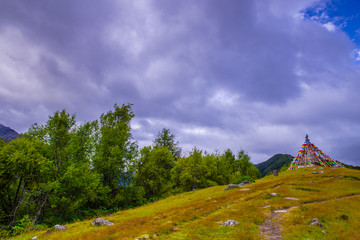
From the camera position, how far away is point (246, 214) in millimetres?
19609

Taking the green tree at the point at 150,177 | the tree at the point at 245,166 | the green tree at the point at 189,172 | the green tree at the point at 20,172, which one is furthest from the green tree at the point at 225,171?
the green tree at the point at 20,172

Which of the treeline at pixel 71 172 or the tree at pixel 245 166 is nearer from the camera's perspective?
the treeline at pixel 71 172

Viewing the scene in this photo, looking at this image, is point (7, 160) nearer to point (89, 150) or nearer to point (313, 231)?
point (89, 150)

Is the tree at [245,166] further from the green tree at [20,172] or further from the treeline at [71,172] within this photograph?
the green tree at [20,172]

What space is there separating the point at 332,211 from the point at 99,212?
36.9 m

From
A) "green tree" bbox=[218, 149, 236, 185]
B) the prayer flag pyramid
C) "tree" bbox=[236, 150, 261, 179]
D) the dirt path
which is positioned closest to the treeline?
the dirt path

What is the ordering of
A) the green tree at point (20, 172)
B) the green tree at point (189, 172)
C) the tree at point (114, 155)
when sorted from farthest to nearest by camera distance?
the green tree at point (189, 172) < the tree at point (114, 155) < the green tree at point (20, 172)

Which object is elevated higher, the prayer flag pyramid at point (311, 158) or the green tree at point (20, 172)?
the prayer flag pyramid at point (311, 158)

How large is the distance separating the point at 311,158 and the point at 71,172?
8861 cm

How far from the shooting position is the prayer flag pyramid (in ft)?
242

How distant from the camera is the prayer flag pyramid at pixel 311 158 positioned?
73781 millimetres

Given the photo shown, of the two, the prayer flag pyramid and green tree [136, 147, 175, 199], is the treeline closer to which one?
green tree [136, 147, 175, 199]

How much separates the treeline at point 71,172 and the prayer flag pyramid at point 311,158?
61065mm

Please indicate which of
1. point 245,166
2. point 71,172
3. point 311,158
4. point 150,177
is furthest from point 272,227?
point 245,166
